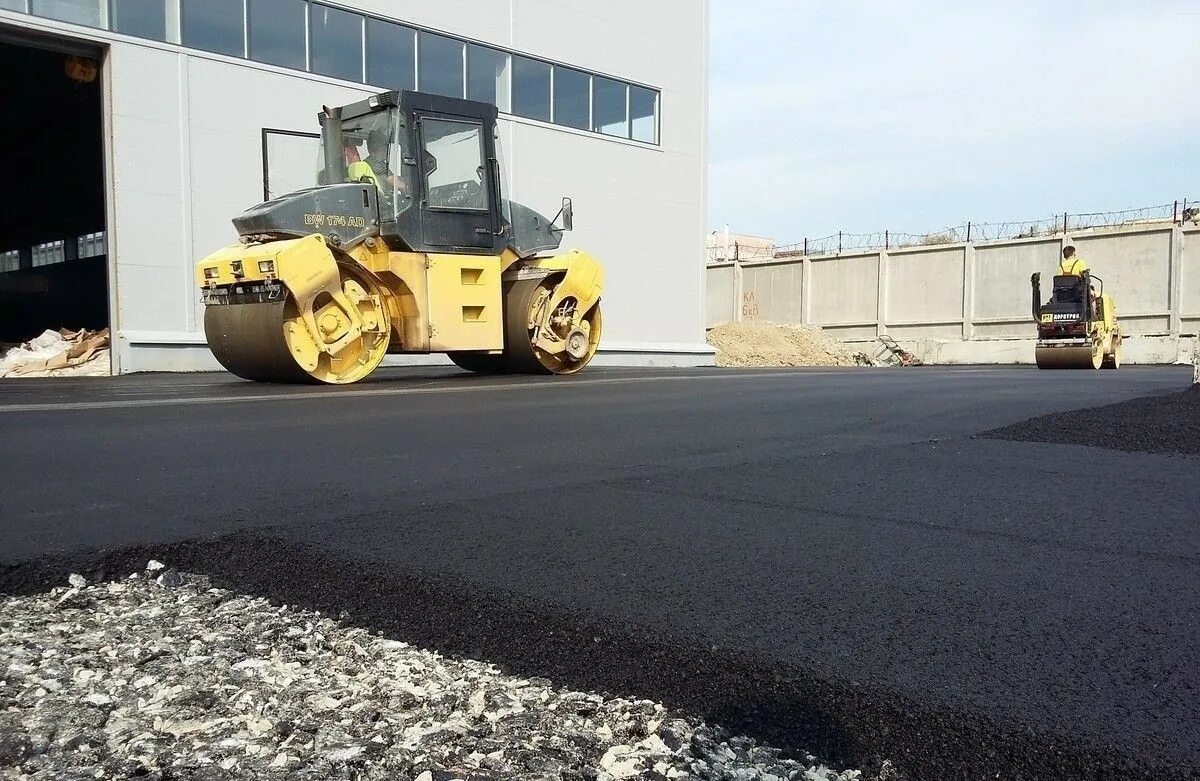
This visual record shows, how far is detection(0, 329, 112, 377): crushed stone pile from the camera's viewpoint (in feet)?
50.8

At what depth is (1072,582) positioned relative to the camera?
2.83m

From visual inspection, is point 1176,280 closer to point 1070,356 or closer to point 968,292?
point 968,292

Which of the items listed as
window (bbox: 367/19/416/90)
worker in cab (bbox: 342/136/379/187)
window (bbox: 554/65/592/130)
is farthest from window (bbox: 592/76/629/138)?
worker in cab (bbox: 342/136/379/187)

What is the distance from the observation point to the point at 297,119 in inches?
605

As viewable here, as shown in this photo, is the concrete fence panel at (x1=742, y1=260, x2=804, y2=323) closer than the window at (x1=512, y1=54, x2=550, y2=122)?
No

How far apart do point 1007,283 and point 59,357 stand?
24.0m

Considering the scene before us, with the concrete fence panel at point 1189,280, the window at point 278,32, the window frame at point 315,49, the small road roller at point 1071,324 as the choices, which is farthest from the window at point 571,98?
the concrete fence panel at point 1189,280

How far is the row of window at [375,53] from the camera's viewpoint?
13.8 meters

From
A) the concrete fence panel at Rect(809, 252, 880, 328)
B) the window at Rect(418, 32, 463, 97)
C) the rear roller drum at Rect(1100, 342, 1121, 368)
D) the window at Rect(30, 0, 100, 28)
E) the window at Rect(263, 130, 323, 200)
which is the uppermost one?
the window at Rect(418, 32, 463, 97)

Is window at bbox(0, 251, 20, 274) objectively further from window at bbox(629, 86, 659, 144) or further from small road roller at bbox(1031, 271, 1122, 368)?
small road roller at bbox(1031, 271, 1122, 368)

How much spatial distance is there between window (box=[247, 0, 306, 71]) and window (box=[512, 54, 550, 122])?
14.4 feet

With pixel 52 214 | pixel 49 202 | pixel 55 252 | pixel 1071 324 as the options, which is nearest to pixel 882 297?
pixel 1071 324

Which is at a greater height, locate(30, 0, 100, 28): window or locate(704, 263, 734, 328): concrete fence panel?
locate(30, 0, 100, 28): window

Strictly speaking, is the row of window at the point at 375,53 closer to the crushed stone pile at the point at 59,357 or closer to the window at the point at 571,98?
the window at the point at 571,98
